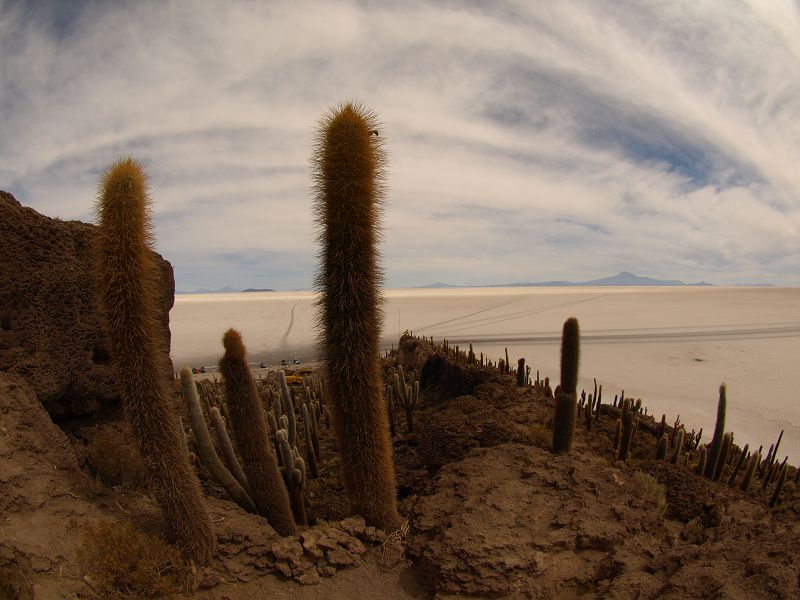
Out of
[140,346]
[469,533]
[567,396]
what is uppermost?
[140,346]

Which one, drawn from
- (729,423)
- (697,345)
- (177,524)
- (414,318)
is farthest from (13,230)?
(414,318)

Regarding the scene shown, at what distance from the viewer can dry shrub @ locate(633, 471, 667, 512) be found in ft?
14.1

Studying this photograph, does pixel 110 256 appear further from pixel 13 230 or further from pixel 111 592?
pixel 111 592

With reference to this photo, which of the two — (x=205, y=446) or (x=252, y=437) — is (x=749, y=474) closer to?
(x=252, y=437)

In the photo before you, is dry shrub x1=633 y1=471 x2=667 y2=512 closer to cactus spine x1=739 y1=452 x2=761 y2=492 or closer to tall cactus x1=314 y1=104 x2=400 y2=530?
cactus spine x1=739 y1=452 x2=761 y2=492

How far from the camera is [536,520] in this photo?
12.8 ft

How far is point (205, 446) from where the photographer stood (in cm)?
410

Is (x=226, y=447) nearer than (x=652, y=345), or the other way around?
(x=226, y=447)

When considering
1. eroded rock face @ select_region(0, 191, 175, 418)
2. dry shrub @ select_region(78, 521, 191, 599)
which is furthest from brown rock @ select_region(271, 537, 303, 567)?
eroded rock face @ select_region(0, 191, 175, 418)

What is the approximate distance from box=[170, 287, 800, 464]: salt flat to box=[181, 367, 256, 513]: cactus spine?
4.06ft

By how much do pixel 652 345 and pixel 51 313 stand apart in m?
17.3

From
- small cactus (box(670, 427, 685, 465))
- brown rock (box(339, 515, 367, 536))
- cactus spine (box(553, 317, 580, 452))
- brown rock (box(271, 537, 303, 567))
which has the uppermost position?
cactus spine (box(553, 317, 580, 452))

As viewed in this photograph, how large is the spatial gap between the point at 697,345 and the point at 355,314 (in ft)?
53.6

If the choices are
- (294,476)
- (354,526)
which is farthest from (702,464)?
(294,476)
